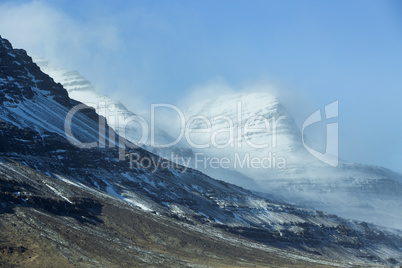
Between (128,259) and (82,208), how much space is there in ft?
120

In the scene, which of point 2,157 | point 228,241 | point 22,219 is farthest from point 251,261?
point 2,157

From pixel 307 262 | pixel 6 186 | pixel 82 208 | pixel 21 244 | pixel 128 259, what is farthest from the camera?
pixel 307 262

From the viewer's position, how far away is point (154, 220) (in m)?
166

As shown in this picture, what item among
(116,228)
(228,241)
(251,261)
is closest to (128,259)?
(116,228)

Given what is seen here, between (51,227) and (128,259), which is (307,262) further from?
(51,227)

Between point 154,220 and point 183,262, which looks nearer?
point 183,262

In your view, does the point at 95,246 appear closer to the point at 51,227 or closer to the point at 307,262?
the point at 51,227

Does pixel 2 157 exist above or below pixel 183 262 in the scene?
above

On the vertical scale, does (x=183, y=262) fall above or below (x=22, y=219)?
below

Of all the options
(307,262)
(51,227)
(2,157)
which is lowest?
(307,262)

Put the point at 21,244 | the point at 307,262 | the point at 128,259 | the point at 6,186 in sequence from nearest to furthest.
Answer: the point at 21,244 → the point at 128,259 → the point at 6,186 → the point at 307,262

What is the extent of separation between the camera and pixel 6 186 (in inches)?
5625

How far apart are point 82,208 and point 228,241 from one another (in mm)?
44226

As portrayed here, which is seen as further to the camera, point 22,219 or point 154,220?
point 154,220
